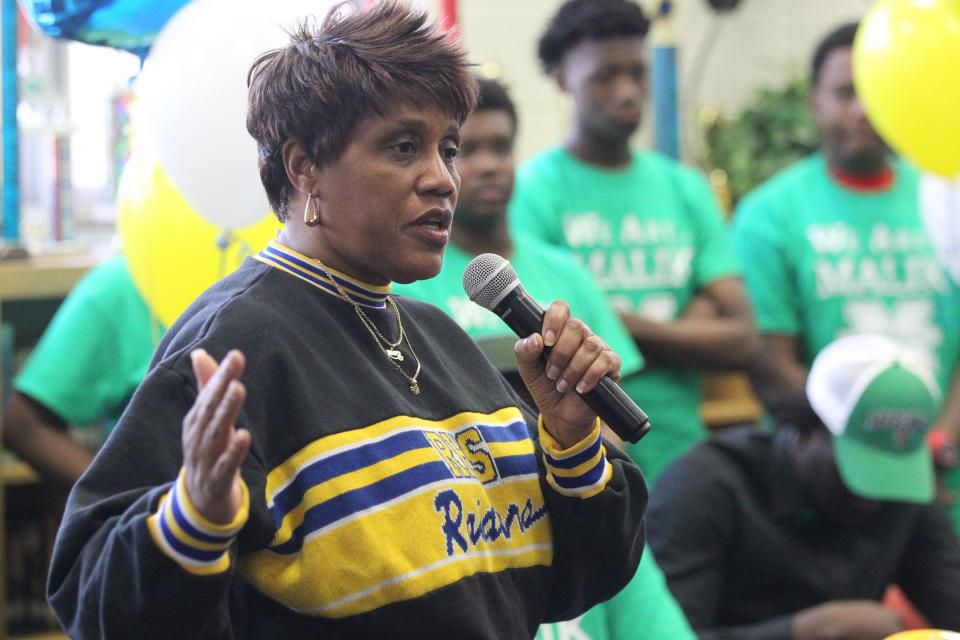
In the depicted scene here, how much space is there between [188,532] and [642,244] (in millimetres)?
2152

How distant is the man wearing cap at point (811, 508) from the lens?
7.77ft

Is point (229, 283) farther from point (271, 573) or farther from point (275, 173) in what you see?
point (271, 573)

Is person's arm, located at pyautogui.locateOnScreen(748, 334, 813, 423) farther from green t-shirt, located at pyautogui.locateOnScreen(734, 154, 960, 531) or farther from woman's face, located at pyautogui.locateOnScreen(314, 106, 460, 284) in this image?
woman's face, located at pyautogui.locateOnScreen(314, 106, 460, 284)

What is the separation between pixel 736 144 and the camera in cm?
570

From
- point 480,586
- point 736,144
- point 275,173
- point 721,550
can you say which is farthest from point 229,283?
point 736,144

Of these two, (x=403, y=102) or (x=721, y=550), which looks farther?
(x=721, y=550)

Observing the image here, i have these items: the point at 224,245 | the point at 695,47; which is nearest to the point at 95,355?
the point at 224,245

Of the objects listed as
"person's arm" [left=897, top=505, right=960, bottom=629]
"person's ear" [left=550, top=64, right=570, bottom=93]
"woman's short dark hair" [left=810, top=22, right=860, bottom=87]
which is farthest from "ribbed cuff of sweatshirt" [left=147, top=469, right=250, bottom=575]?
"woman's short dark hair" [left=810, top=22, right=860, bottom=87]

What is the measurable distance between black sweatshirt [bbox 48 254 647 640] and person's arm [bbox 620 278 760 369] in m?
1.59

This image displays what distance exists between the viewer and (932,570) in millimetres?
2637

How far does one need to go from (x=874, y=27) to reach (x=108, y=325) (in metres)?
1.77

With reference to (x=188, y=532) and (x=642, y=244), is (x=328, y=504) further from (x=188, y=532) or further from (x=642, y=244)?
(x=642, y=244)

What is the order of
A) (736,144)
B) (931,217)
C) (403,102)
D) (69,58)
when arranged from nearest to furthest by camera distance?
1. (403,102)
2. (931,217)
3. (69,58)
4. (736,144)

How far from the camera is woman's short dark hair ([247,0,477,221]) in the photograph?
3.98 ft
